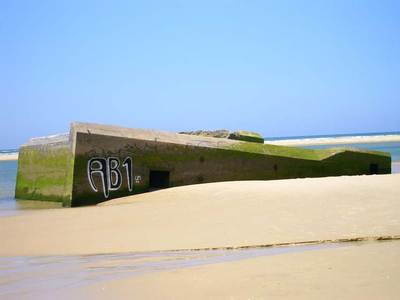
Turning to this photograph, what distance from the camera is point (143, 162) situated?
9.53 metres

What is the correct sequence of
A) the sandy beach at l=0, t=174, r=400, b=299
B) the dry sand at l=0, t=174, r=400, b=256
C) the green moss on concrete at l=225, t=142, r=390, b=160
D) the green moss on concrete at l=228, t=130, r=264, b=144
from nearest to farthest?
the sandy beach at l=0, t=174, r=400, b=299 → the dry sand at l=0, t=174, r=400, b=256 → the green moss on concrete at l=225, t=142, r=390, b=160 → the green moss on concrete at l=228, t=130, r=264, b=144

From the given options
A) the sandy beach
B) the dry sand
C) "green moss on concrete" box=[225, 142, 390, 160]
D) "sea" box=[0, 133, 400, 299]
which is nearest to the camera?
the sandy beach

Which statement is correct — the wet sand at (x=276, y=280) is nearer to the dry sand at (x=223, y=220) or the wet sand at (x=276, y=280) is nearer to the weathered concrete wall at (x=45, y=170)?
the dry sand at (x=223, y=220)

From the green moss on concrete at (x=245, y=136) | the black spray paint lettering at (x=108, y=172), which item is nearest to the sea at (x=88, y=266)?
the black spray paint lettering at (x=108, y=172)

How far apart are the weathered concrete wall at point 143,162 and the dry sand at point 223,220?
1243mm

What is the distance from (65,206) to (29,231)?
8.63 feet

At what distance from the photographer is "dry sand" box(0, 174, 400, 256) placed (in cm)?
485

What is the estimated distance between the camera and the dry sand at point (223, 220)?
4.85 metres

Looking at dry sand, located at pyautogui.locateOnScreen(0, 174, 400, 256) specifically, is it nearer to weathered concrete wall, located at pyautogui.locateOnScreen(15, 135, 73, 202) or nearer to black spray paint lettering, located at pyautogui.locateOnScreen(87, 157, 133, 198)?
black spray paint lettering, located at pyautogui.locateOnScreen(87, 157, 133, 198)

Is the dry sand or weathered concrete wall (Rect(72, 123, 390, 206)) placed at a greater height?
weathered concrete wall (Rect(72, 123, 390, 206))

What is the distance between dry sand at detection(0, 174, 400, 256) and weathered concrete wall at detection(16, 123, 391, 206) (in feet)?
4.08

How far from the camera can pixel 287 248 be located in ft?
14.4

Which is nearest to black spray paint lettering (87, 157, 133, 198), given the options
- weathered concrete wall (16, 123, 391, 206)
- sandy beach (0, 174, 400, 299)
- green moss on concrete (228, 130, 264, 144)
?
weathered concrete wall (16, 123, 391, 206)

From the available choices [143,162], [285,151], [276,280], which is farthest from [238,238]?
[285,151]
